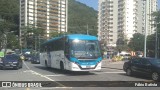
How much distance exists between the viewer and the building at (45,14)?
354ft

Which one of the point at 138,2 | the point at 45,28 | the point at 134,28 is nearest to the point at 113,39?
the point at 134,28

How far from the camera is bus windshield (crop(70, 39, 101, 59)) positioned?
24.0m

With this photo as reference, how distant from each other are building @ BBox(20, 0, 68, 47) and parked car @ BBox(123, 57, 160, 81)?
251ft

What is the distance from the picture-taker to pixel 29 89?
49.0 ft

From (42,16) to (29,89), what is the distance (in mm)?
109799

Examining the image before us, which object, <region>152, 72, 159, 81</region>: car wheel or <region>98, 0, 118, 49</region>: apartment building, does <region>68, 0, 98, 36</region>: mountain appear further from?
<region>152, 72, 159, 81</region>: car wheel

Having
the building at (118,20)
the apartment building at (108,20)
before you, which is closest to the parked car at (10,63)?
the building at (118,20)

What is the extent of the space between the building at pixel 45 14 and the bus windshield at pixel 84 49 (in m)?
75.5

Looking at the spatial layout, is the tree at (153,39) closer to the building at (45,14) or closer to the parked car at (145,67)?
the building at (45,14)

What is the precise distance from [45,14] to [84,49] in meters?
102

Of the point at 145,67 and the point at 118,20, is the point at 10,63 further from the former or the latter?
the point at 118,20

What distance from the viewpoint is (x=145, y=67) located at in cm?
2206

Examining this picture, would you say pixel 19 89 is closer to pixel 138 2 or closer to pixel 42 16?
pixel 42 16

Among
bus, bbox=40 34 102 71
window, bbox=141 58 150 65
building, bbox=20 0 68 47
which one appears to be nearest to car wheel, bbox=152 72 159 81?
window, bbox=141 58 150 65
